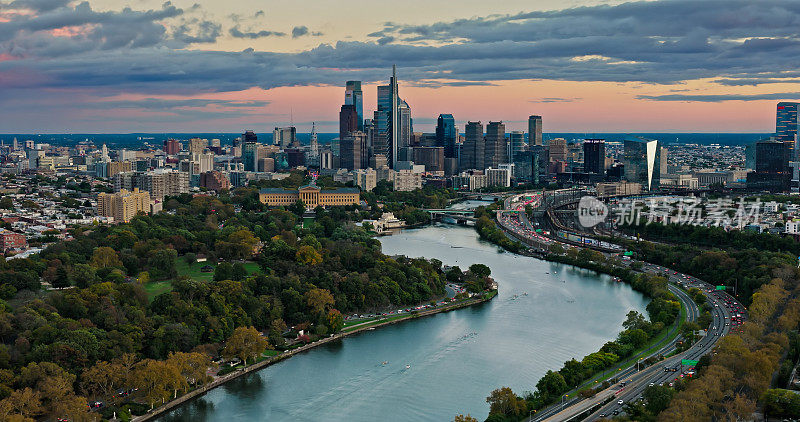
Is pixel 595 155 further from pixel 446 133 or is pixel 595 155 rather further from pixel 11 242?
pixel 11 242

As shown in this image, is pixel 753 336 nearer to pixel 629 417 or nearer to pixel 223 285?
pixel 629 417

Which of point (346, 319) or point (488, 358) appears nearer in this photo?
point (488, 358)

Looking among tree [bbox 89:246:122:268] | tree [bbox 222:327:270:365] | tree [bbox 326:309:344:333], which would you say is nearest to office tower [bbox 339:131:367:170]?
tree [bbox 89:246:122:268]

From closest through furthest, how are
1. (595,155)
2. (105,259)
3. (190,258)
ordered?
(105,259)
(190,258)
(595,155)

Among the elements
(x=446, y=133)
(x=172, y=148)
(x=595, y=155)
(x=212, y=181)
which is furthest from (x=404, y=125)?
(x=172, y=148)

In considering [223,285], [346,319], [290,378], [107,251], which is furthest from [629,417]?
[107,251]

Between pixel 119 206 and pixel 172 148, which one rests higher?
pixel 172 148

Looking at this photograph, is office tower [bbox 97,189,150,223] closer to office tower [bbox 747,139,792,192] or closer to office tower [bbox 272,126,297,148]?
office tower [bbox 747,139,792,192]
